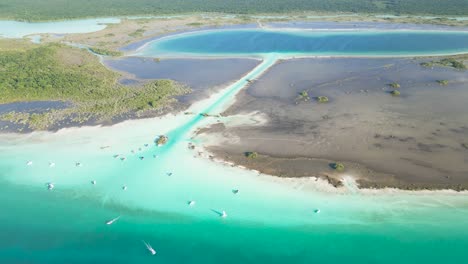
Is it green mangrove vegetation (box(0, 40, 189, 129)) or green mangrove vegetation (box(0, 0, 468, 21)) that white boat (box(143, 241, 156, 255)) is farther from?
green mangrove vegetation (box(0, 0, 468, 21))

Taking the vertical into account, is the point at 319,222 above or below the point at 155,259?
above

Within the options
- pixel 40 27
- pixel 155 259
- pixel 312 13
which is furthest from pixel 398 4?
pixel 155 259

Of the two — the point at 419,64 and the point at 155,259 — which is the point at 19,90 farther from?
the point at 419,64

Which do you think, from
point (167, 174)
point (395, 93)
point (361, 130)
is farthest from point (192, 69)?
point (395, 93)

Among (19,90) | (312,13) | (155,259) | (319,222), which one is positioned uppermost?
(312,13)

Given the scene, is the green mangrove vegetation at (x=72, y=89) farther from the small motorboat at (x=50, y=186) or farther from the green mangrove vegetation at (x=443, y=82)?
the green mangrove vegetation at (x=443, y=82)

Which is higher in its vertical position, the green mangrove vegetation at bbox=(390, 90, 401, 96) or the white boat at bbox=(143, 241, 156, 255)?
the green mangrove vegetation at bbox=(390, 90, 401, 96)

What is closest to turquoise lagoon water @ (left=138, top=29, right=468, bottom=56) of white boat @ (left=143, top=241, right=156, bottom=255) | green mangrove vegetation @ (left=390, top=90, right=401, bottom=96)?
green mangrove vegetation @ (left=390, top=90, right=401, bottom=96)

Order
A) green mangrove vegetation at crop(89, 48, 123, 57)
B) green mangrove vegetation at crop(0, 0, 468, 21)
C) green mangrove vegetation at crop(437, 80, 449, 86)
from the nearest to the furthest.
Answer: green mangrove vegetation at crop(437, 80, 449, 86)
green mangrove vegetation at crop(89, 48, 123, 57)
green mangrove vegetation at crop(0, 0, 468, 21)
